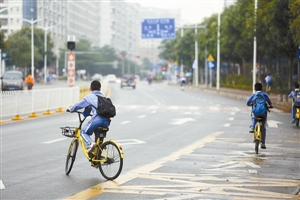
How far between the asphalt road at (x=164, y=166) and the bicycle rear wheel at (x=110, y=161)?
A: 158 mm

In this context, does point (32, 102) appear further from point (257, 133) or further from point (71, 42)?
point (257, 133)

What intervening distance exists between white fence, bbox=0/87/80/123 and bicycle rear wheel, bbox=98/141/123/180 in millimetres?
17800

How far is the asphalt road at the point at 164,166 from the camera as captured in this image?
10609 millimetres

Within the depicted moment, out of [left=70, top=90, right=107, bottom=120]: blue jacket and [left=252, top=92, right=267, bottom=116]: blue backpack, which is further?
[left=252, top=92, right=267, bottom=116]: blue backpack

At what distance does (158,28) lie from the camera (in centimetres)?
7994

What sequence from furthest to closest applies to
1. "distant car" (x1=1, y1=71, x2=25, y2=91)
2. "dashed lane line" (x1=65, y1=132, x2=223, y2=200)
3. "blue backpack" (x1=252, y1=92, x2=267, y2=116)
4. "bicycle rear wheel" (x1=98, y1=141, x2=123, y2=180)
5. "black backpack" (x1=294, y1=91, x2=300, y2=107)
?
"distant car" (x1=1, y1=71, x2=25, y2=91) → "black backpack" (x1=294, y1=91, x2=300, y2=107) → "blue backpack" (x1=252, y1=92, x2=267, y2=116) → "bicycle rear wheel" (x1=98, y1=141, x2=123, y2=180) → "dashed lane line" (x1=65, y1=132, x2=223, y2=200)

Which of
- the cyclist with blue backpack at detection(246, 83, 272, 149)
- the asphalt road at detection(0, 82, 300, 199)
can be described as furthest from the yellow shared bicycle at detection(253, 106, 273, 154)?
the asphalt road at detection(0, 82, 300, 199)

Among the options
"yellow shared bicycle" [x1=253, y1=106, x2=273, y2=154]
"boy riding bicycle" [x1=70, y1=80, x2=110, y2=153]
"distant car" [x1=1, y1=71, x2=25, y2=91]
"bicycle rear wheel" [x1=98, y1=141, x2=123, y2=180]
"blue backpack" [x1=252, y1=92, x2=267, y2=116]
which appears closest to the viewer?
"bicycle rear wheel" [x1=98, y1=141, x2=123, y2=180]

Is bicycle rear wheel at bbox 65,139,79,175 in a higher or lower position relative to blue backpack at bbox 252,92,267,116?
lower

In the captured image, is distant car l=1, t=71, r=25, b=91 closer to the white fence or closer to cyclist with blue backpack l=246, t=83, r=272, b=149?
the white fence

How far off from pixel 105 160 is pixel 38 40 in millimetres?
99176

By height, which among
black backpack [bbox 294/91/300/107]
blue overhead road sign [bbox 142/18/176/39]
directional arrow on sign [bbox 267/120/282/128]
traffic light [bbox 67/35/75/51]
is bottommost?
directional arrow on sign [bbox 267/120/282/128]

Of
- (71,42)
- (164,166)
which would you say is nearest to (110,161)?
(164,166)

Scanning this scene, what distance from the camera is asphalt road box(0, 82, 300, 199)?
34.8ft
